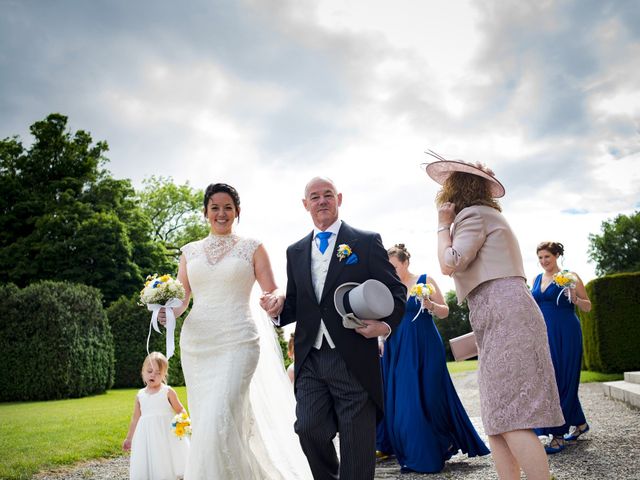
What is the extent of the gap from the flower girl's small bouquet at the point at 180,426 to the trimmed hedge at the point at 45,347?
14479 mm

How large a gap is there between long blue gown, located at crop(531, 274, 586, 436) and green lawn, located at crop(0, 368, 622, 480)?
640 cm

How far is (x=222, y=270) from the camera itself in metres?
5.31

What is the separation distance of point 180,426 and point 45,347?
1498 centimetres

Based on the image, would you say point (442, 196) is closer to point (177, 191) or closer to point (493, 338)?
point (493, 338)

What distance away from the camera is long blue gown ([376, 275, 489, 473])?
6492 mm

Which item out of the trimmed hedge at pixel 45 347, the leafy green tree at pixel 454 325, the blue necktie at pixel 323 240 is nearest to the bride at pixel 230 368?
the blue necktie at pixel 323 240

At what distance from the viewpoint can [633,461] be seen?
6176 millimetres

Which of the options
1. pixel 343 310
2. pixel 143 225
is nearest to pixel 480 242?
pixel 343 310

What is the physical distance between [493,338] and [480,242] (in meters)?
0.59

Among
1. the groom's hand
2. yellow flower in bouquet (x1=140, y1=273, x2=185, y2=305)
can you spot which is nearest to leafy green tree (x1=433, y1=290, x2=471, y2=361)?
yellow flower in bouquet (x1=140, y1=273, x2=185, y2=305)

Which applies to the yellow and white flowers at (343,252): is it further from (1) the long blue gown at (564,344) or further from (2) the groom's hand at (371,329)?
(1) the long blue gown at (564,344)

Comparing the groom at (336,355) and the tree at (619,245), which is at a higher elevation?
the tree at (619,245)

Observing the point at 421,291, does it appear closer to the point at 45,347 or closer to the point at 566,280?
the point at 566,280

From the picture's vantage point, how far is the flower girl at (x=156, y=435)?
6.54 m
